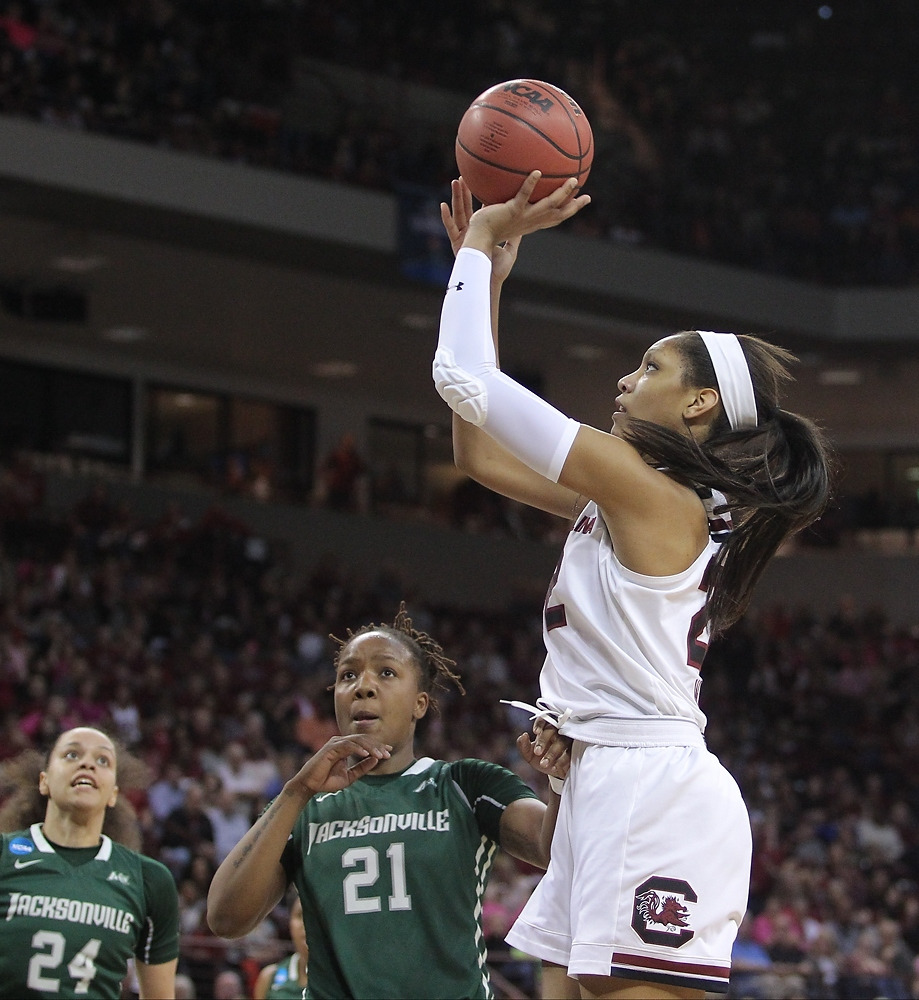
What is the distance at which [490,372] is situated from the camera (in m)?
2.95

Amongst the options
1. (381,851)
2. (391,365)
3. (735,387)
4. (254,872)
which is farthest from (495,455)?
(391,365)

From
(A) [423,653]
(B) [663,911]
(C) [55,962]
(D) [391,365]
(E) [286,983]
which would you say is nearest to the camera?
(B) [663,911]

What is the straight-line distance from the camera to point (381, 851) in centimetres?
342

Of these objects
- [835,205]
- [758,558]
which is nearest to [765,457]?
[758,558]

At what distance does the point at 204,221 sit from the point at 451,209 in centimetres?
1312

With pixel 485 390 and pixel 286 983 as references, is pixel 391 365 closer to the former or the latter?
pixel 286 983

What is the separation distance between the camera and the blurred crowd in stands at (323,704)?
38.4 feet

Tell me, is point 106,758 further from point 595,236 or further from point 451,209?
point 595,236

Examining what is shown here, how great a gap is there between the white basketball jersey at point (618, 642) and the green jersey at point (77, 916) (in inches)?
84.3

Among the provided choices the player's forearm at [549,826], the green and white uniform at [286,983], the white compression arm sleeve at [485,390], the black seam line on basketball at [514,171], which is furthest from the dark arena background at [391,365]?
the white compression arm sleeve at [485,390]

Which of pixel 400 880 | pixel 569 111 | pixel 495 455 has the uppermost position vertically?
pixel 569 111

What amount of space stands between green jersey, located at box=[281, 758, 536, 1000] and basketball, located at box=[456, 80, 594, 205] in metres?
1.33

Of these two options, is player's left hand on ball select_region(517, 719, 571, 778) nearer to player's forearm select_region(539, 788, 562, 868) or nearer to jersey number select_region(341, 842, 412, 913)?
player's forearm select_region(539, 788, 562, 868)

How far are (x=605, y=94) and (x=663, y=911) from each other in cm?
1982
